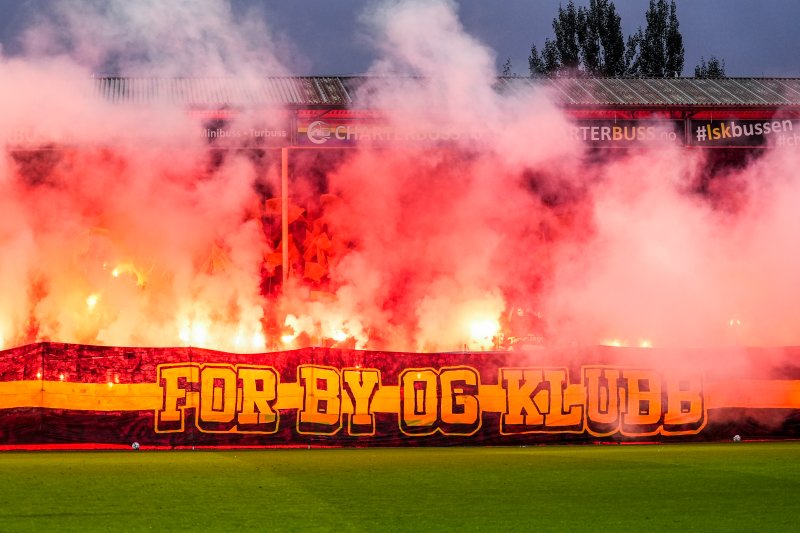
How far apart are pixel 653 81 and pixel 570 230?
12.8 feet

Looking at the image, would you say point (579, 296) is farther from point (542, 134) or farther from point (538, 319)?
point (542, 134)

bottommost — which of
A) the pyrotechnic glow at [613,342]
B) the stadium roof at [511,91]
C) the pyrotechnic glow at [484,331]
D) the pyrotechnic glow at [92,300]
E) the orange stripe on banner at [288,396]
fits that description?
the orange stripe on banner at [288,396]

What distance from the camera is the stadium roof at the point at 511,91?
18281 millimetres

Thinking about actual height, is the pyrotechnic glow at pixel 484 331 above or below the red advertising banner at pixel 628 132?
below

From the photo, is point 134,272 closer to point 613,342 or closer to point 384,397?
point 384,397

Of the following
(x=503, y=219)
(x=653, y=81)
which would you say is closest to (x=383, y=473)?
(x=503, y=219)

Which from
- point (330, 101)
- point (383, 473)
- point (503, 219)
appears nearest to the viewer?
point (383, 473)

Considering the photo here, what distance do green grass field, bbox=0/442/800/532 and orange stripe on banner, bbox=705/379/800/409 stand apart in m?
2.87

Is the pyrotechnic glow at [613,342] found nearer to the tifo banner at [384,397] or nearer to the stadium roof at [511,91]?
the stadium roof at [511,91]

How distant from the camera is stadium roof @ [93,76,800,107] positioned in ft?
60.0

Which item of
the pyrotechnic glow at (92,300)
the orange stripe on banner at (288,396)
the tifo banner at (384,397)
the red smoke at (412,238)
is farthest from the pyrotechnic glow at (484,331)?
the pyrotechnic glow at (92,300)

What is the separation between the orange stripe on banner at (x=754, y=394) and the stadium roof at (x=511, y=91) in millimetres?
6968

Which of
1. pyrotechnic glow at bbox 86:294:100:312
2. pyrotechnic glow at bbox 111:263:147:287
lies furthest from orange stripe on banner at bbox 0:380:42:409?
pyrotechnic glow at bbox 111:263:147:287

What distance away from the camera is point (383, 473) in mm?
8969
